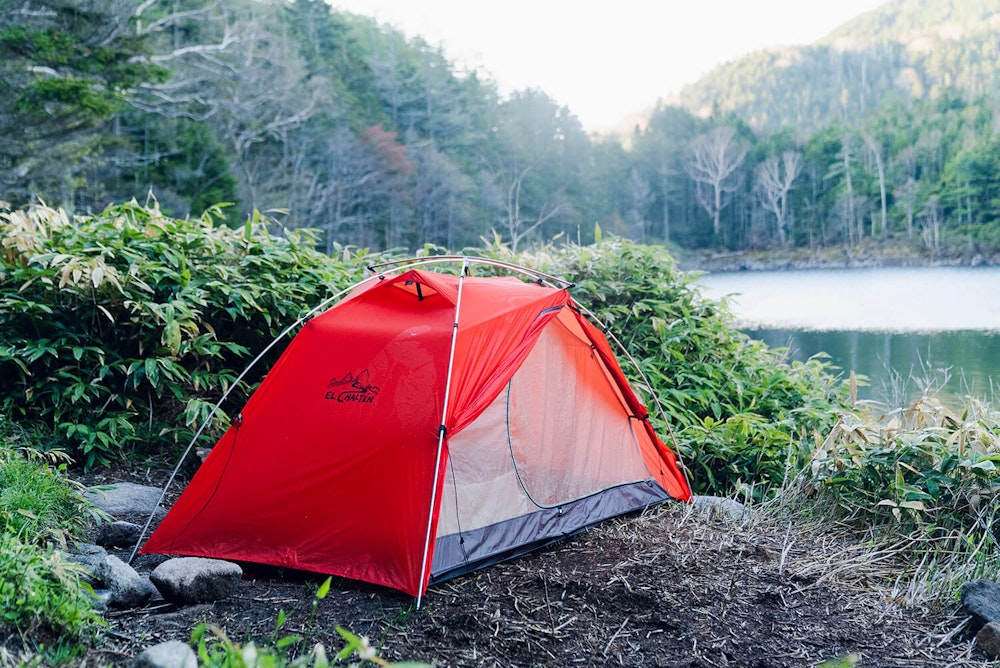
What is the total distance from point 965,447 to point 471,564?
2731mm

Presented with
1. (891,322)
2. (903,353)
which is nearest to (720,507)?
(903,353)

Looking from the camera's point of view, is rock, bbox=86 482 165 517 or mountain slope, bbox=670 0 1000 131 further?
mountain slope, bbox=670 0 1000 131

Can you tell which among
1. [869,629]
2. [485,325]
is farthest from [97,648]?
[869,629]

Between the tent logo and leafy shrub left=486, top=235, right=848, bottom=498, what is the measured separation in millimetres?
2586

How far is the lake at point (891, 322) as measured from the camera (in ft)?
38.1

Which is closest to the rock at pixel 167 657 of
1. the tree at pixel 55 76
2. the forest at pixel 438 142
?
the forest at pixel 438 142

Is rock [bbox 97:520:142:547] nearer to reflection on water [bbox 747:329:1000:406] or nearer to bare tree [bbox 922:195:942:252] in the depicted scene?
reflection on water [bbox 747:329:1000:406]

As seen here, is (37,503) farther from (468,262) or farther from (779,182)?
(779,182)

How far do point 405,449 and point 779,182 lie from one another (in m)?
43.1

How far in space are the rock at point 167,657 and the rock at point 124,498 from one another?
1.95 meters

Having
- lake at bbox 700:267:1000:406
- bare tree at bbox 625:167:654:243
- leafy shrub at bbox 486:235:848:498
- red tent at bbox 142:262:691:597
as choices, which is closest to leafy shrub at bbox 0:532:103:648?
red tent at bbox 142:262:691:597

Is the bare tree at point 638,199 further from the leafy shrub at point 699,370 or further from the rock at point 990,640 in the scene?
the rock at point 990,640

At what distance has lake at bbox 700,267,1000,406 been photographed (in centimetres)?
1162

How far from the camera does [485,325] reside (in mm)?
3434
